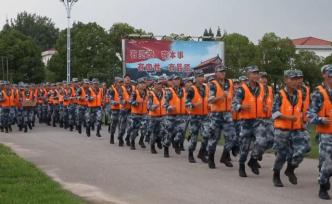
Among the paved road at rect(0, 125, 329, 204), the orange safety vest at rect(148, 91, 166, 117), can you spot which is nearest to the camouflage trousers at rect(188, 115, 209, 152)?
the paved road at rect(0, 125, 329, 204)

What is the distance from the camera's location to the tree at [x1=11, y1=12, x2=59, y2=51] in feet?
349

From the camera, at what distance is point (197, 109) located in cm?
1438

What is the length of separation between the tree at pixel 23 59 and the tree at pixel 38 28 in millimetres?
43036

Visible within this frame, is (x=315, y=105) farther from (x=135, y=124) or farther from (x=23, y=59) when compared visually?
(x=23, y=59)

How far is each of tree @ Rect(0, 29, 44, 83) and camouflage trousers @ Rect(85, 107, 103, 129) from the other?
126 feet

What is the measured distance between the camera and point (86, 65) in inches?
2142

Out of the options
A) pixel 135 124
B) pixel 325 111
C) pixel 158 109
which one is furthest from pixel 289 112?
pixel 135 124

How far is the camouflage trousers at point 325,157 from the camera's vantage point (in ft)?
30.2

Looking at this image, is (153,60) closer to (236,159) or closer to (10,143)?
(10,143)

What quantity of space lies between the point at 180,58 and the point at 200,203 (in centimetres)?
2528

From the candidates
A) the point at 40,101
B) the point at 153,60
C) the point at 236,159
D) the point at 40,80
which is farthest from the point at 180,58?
the point at 40,80

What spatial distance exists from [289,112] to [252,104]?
1.42 metres

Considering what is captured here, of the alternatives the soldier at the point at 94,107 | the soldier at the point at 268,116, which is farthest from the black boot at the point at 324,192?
the soldier at the point at 94,107

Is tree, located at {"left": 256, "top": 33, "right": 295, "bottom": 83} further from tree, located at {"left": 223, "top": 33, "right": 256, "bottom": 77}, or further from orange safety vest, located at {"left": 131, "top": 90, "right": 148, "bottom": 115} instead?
orange safety vest, located at {"left": 131, "top": 90, "right": 148, "bottom": 115}
